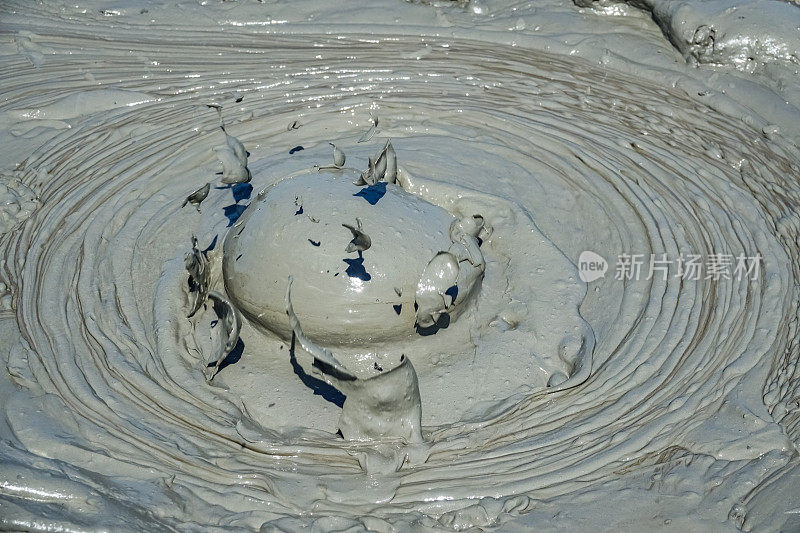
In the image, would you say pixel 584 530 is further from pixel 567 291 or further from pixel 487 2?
pixel 487 2

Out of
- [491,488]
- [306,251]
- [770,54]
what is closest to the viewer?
[491,488]

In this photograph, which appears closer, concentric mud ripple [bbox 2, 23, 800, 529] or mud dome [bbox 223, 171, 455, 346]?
concentric mud ripple [bbox 2, 23, 800, 529]

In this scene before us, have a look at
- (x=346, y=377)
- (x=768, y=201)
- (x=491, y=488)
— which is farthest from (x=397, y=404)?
(x=768, y=201)

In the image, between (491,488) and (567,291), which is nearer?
(491,488)

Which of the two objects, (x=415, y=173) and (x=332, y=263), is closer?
(x=332, y=263)

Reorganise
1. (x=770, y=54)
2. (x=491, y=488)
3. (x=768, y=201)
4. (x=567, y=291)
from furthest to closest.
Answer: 1. (x=770, y=54)
2. (x=768, y=201)
3. (x=567, y=291)
4. (x=491, y=488)

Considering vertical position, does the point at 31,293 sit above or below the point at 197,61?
below

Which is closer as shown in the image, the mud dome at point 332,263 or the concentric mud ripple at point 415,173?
the concentric mud ripple at point 415,173

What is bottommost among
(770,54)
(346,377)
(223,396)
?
(223,396)

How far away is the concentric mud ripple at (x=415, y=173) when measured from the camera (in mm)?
2809

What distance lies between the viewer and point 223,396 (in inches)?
124

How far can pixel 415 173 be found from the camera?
3.99m

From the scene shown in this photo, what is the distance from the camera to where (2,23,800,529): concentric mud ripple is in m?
2.81

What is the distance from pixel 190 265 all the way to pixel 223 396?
60cm
